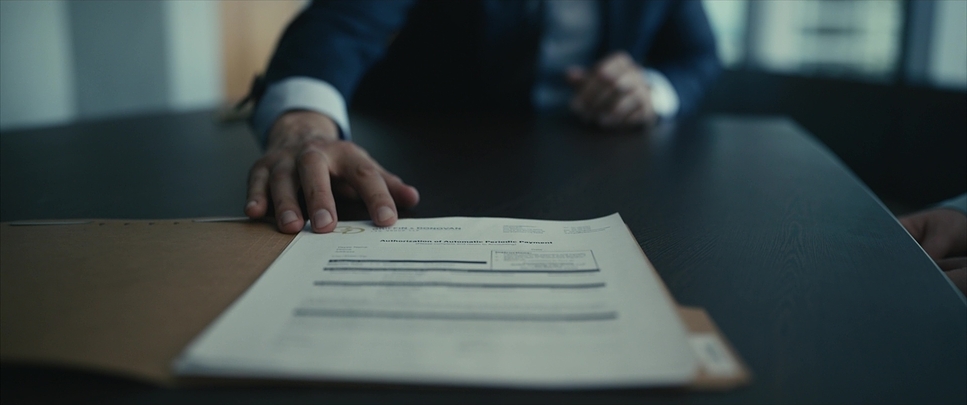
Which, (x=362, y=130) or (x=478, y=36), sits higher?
(x=478, y=36)

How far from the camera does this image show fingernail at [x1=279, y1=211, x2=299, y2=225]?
0.52m

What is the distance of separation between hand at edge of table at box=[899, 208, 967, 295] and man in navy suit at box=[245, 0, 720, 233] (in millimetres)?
580

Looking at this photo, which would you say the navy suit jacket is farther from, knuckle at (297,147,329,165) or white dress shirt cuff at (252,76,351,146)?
knuckle at (297,147,329,165)

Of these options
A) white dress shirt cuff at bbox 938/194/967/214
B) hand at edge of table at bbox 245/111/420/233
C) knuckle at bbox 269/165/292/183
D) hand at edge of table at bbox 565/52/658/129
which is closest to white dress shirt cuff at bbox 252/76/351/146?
hand at edge of table at bbox 245/111/420/233

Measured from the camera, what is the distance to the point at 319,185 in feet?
1.88

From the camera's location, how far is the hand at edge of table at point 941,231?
0.64 m

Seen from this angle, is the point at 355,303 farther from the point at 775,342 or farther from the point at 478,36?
the point at 478,36

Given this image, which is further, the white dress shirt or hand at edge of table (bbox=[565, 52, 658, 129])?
the white dress shirt

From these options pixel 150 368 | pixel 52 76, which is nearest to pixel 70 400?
pixel 150 368

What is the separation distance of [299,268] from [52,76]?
3.14 metres

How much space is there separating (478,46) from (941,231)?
97cm

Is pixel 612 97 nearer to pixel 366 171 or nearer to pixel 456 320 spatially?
pixel 366 171

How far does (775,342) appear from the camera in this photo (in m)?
0.33

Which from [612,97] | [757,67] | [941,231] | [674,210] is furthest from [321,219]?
[757,67]
